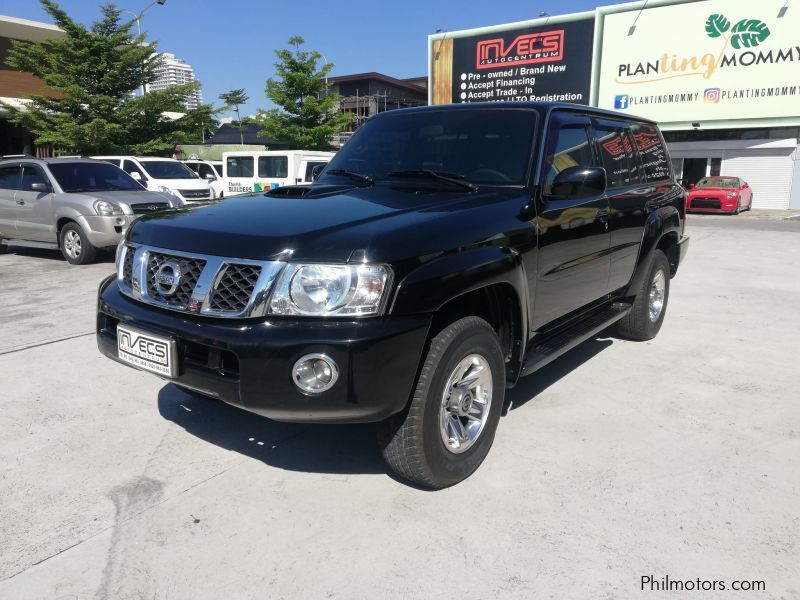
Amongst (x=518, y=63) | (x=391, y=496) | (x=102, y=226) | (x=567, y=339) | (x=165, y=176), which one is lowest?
(x=391, y=496)

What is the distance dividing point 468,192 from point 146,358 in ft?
6.00

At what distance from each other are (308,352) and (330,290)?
0.26m

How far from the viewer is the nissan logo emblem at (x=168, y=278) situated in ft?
8.91

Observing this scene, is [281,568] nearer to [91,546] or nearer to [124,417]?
[91,546]

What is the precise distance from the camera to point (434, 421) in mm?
2635

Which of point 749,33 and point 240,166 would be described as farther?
point 749,33

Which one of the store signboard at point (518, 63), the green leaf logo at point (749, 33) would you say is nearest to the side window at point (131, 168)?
the store signboard at point (518, 63)

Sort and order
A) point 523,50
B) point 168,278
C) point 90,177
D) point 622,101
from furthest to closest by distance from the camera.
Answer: point 523,50, point 622,101, point 90,177, point 168,278

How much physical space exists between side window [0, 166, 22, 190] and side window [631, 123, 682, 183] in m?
9.61

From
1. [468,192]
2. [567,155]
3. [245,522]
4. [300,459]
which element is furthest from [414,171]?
[245,522]

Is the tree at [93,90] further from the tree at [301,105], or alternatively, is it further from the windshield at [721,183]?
the windshield at [721,183]

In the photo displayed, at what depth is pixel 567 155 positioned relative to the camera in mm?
3738

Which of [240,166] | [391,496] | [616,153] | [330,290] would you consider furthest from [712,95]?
[330,290]

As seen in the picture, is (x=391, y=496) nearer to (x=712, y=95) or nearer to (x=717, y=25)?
(x=712, y=95)
